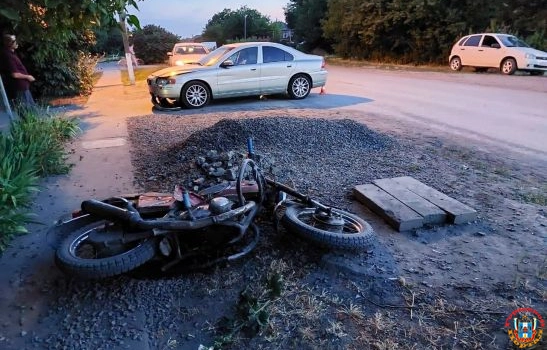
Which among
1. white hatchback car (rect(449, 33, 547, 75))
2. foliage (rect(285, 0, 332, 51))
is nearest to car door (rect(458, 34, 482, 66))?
white hatchback car (rect(449, 33, 547, 75))

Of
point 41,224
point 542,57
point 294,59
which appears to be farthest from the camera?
point 542,57

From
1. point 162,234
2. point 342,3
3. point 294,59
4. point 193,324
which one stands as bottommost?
point 193,324

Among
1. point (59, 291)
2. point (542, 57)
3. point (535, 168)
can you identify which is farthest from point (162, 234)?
point (542, 57)

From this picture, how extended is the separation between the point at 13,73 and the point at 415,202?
7709mm

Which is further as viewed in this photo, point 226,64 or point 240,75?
point 240,75

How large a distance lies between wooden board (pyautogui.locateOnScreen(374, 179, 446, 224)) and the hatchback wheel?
786 centimetres

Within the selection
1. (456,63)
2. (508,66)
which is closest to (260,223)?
(508,66)

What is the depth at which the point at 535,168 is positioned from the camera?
18.4 feet

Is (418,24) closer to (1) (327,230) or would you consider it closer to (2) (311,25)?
(2) (311,25)

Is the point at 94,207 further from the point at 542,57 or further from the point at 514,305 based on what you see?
the point at 542,57

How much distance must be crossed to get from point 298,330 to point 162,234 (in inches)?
47.7

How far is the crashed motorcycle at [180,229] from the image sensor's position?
117 inches

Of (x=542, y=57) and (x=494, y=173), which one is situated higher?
(x=542, y=57)

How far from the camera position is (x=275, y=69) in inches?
464
